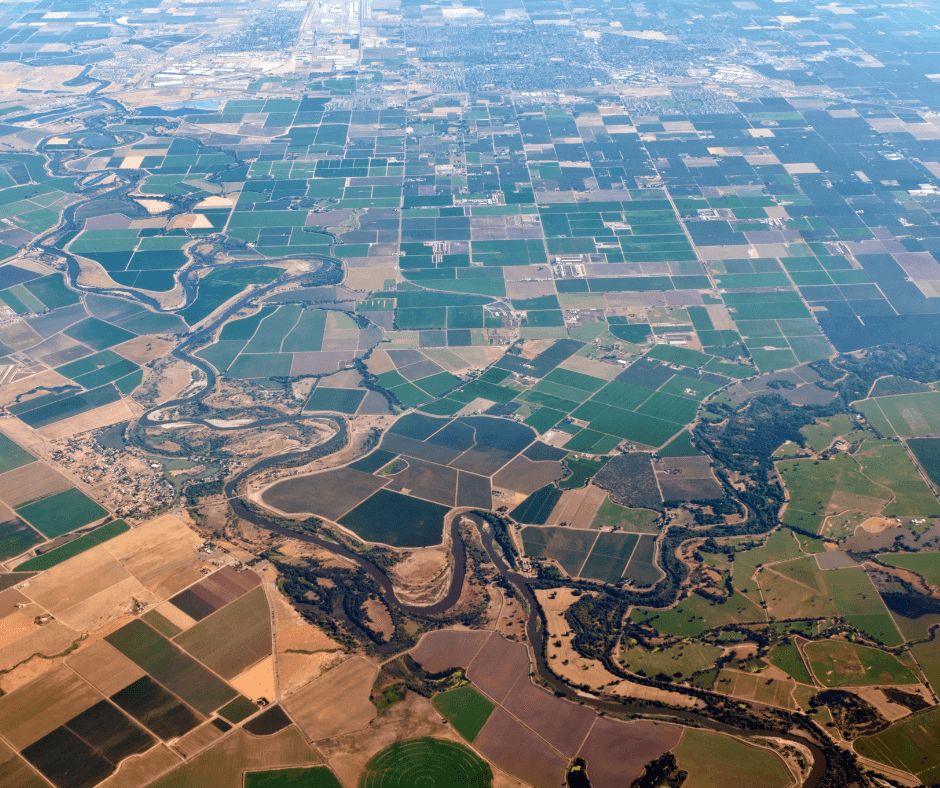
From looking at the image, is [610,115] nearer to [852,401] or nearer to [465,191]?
[465,191]

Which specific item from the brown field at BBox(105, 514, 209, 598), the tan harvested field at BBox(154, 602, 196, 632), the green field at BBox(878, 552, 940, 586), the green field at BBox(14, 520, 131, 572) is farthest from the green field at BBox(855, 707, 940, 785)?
the green field at BBox(14, 520, 131, 572)

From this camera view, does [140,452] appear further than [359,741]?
Yes

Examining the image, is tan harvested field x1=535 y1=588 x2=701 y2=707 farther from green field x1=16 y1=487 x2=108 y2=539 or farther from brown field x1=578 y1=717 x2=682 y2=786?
green field x1=16 y1=487 x2=108 y2=539

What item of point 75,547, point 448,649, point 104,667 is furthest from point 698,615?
point 75,547

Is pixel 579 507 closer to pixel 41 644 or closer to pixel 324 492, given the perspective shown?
pixel 324 492

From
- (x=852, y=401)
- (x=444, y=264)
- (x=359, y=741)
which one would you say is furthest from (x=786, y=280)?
(x=359, y=741)

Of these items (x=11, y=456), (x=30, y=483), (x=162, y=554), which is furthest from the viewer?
(x=11, y=456)
